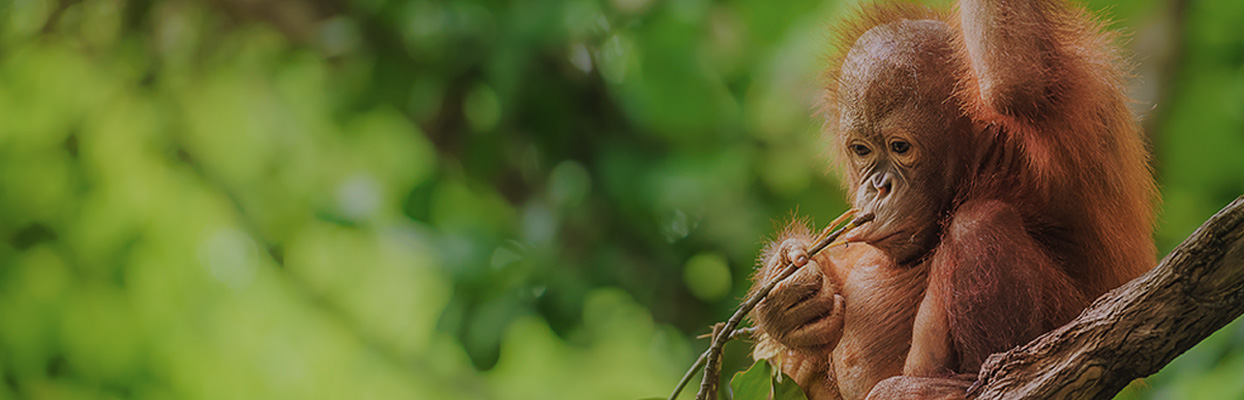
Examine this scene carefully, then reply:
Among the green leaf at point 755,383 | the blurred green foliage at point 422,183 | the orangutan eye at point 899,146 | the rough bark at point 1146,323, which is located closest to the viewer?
the rough bark at point 1146,323

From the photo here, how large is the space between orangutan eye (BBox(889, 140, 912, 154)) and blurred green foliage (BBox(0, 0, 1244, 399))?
17 cm

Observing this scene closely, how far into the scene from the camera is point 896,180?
0.55 meters

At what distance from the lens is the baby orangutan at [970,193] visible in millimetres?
505

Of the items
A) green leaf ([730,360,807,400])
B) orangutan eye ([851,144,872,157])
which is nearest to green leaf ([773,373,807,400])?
green leaf ([730,360,807,400])

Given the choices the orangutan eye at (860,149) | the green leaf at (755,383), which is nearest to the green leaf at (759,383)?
the green leaf at (755,383)

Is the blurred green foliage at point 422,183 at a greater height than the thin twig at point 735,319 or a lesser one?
lesser

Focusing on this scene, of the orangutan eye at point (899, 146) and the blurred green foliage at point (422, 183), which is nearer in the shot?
the orangutan eye at point (899, 146)

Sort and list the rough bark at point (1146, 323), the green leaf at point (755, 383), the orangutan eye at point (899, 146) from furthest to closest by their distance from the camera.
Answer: the green leaf at point (755, 383) < the orangutan eye at point (899, 146) < the rough bark at point (1146, 323)

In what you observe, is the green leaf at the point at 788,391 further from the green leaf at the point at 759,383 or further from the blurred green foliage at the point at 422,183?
the blurred green foliage at the point at 422,183

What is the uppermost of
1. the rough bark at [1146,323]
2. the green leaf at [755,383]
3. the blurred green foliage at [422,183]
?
the rough bark at [1146,323]

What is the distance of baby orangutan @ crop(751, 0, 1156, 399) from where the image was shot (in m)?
0.50

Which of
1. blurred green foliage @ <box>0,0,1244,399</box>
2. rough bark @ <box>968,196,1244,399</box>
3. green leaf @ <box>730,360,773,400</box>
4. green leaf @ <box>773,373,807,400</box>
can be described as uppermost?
rough bark @ <box>968,196,1244,399</box>

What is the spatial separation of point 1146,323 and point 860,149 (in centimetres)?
19

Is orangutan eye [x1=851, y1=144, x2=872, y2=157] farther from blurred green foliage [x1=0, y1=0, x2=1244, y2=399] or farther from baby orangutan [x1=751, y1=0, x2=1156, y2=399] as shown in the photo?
blurred green foliage [x1=0, y1=0, x2=1244, y2=399]
